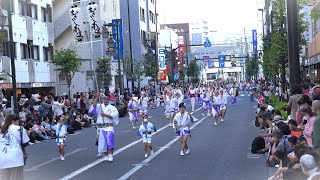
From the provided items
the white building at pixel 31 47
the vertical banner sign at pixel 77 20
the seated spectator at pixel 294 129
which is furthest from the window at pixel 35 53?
the seated spectator at pixel 294 129

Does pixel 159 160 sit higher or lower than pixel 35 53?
lower

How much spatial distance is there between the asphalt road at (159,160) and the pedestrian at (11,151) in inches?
123

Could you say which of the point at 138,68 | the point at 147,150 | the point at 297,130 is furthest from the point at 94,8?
the point at 138,68

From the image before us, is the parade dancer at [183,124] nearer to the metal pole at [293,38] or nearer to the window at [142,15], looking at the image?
the metal pole at [293,38]

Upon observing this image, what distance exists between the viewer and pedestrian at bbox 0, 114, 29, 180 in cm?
1114

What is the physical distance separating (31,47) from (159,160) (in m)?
29.7

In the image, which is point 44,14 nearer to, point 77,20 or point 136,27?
point 77,20

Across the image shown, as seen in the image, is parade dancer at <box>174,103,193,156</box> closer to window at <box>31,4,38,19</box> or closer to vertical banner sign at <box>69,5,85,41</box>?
vertical banner sign at <box>69,5,85,41</box>

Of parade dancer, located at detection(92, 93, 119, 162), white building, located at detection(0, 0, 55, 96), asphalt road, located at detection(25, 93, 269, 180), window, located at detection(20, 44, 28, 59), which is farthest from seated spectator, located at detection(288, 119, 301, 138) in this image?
window, located at detection(20, 44, 28, 59)

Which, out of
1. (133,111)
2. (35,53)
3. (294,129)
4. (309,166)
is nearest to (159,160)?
(294,129)

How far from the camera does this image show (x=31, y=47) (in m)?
44.7

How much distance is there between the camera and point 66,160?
18172 mm

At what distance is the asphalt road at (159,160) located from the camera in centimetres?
1445

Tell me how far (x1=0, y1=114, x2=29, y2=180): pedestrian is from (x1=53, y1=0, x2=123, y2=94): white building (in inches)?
1389
